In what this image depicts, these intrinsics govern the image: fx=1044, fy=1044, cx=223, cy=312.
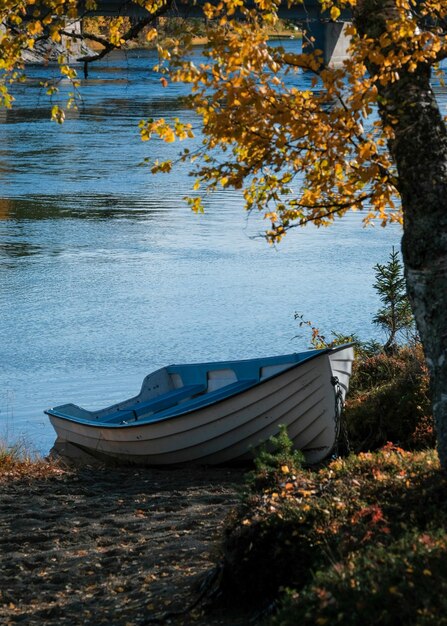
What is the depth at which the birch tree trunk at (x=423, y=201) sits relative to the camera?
6.34 metres

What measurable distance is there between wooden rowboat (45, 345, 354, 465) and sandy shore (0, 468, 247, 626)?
0.96 feet

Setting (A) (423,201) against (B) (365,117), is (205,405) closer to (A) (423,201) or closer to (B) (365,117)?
(A) (423,201)

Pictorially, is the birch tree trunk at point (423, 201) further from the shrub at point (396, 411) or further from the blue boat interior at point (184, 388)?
the blue boat interior at point (184, 388)

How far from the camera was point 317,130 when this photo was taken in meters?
6.12

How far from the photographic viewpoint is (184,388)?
12.6 meters

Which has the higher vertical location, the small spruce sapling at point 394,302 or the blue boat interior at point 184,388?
the small spruce sapling at point 394,302

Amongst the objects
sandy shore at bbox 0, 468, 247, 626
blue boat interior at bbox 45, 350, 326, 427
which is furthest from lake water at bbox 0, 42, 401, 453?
sandy shore at bbox 0, 468, 247, 626

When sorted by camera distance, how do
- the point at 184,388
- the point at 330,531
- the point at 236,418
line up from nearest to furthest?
the point at 330,531 < the point at 236,418 < the point at 184,388

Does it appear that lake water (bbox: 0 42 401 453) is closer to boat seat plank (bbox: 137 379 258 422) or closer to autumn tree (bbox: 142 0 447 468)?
boat seat plank (bbox: 137 379 258 422)

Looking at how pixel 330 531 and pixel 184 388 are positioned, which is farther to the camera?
pixel 184 388

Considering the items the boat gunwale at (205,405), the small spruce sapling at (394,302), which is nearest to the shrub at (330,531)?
the boat gunwale at (205,405)

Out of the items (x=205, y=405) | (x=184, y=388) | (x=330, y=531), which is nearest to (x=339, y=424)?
(x=205, y=405)

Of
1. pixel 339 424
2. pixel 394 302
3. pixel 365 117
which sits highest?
pixel 365 117

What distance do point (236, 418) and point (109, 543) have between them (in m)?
3.30
